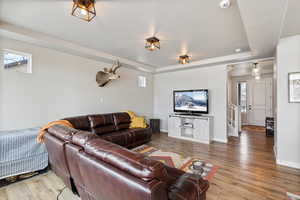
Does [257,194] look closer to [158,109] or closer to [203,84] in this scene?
[203,84]

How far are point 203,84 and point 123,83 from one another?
2897 millimetres

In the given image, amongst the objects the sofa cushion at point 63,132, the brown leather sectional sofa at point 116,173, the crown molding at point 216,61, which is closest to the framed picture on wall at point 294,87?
the crown molding at point 216,61

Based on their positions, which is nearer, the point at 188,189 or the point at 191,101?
the point at 188,189

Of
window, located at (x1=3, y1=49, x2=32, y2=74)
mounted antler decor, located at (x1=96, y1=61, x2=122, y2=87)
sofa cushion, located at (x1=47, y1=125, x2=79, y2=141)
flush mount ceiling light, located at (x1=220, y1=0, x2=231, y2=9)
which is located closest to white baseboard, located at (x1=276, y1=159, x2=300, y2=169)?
flush mount ceiling light, located at (x1=220, y1=0, x2=231, y2=9)

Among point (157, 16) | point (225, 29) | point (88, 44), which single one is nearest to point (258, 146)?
point (225, 29)

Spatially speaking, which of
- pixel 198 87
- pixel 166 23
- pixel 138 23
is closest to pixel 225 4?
pixel 166 23

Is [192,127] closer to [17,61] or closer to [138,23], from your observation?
[138,23]

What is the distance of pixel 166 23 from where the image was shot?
2.49 metres

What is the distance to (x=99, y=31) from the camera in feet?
9.14

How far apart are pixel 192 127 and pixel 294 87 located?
2.75 m

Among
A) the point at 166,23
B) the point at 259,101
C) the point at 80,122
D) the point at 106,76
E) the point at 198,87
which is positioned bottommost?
the point at 80,122

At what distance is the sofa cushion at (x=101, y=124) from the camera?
363 cm

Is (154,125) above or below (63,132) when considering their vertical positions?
below

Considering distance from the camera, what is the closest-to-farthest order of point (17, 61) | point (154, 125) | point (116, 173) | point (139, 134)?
point (116, 173), point (17, 61), point (139, 134), point (154, 125)
